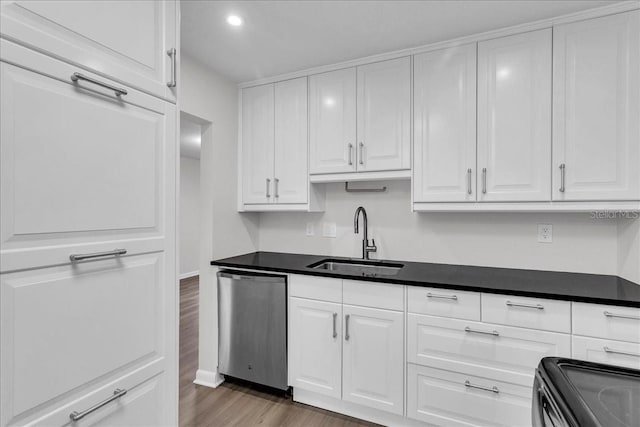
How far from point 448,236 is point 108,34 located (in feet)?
7.39

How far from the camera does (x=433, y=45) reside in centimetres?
214

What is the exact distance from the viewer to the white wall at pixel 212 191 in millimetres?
2500

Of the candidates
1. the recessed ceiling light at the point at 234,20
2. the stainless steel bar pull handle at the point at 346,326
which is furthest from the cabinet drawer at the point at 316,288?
the recessed ceiling light at the point at 234,20

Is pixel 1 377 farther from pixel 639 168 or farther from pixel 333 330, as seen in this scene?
pixel 639 168

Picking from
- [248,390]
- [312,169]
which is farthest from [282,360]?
[312,169]

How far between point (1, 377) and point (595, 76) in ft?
9.13

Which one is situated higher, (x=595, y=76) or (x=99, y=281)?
(x=595, y=76)

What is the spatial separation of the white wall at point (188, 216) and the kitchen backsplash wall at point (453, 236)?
3607mm

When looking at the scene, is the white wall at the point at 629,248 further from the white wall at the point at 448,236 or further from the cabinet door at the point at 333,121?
the cabinet door at the point at 333,121

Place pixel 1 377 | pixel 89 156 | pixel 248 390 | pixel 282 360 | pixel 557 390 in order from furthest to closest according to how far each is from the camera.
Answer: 1. pixel 248 390
2. pixel 282 360
3. pixel 89 156
4. pixel 1 377
5. pixel 557 390

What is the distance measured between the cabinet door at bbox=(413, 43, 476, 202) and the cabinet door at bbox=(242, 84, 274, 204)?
1.17 metres

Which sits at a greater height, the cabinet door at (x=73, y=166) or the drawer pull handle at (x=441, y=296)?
the cabinet door at (x=73, y=166)

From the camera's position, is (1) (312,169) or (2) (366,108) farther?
(1) (312,169)

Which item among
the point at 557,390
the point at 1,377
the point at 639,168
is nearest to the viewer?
the point at 557,390
